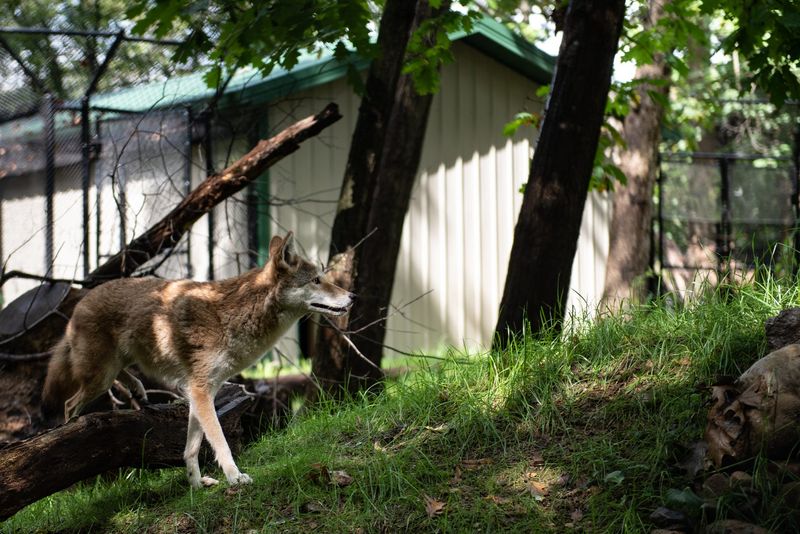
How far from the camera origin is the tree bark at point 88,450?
5.52 m

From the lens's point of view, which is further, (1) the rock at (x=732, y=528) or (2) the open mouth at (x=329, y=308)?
(2) the open mouth at (x=329, y=308)

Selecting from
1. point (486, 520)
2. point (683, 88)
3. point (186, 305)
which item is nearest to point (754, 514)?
point (486, 520)

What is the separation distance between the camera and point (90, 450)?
5844 mm

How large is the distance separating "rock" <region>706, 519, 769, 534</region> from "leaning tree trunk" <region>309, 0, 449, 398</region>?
4.40 meters

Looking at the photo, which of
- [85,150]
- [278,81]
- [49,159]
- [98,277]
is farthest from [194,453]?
[278,81]

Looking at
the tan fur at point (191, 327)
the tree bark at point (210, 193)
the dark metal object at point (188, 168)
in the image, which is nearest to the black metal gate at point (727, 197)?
the dark metal object at point (188, 168)

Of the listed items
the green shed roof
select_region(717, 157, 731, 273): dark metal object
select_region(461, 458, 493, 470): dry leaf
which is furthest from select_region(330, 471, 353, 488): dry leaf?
select_region(717, 157, 731, 273): dark metal object

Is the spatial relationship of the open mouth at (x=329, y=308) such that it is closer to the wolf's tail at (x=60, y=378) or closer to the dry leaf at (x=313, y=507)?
the dry leaf at (x=313, y=507)

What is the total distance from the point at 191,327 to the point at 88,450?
3.95 ft

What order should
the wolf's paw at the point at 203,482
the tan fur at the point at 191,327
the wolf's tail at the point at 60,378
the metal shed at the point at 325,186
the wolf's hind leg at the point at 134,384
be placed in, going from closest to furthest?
1. the wolf's paw at the point at 203,482
2. the tan fur at the point at 191,327
3. the wolf's tail at the point at 60,378
4. the wolf's hind leg at the point at 134,384
5. the metal shed at the point at 325,186

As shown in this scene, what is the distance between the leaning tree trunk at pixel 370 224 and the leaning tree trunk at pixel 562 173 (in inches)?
73.1

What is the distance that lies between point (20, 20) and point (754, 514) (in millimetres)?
19399

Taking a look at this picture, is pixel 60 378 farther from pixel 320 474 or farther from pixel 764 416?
pixel 764 416

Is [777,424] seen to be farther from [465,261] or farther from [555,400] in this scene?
[465,261]
